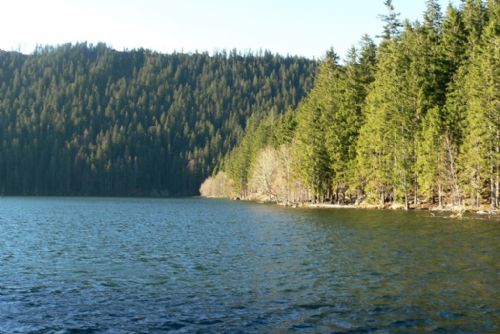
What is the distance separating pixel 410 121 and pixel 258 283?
65.5 metres

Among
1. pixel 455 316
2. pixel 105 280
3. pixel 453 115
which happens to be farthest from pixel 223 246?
pixel 453 115

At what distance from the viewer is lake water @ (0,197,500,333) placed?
60.6 feet

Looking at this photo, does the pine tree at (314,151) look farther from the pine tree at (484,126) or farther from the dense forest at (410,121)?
the pine tree at (484,126)

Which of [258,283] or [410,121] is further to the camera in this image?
[410,121]

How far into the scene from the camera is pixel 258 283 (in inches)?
996

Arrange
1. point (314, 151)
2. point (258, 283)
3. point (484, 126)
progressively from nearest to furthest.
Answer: point (258, 283), point (484, 126), point (314, 151)

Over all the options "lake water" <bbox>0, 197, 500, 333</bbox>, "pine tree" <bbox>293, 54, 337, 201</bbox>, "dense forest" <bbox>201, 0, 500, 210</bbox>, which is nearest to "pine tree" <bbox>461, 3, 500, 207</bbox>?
"dense forest" <bbox>201, 0, 500, 210</bbox>

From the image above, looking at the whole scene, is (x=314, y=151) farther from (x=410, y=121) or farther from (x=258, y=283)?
(x=258, y=283)

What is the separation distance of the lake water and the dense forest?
89.1 ft

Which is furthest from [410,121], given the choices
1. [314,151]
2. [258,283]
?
[258,283]

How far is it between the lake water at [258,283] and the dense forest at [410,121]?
27.2 m

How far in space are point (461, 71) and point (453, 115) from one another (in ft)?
24.0

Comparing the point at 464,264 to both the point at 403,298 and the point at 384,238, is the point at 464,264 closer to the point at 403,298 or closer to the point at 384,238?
the point at 403,298

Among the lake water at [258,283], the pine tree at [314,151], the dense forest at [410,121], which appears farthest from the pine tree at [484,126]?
the pine tree at [314,151]
